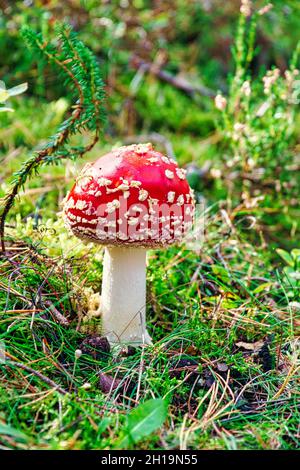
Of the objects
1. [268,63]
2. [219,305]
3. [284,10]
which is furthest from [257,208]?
[268,63]

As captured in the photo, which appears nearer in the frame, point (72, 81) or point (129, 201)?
point (129, 201)

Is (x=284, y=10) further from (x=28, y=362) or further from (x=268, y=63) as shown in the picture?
(x=28, y=362)

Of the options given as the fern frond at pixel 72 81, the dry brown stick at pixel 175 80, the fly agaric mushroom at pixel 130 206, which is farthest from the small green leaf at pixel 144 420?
the dry brown stick at pixel 175 80

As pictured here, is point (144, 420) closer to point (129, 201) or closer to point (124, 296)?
point (124, 296)

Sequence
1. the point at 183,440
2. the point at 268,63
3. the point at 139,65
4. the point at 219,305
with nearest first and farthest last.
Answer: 1. the point at 183,440
2. the point at 219,305
3. the point at 139,65
4. the point at 268,63

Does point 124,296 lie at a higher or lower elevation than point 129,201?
lower

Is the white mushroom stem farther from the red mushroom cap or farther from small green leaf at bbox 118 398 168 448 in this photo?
small green leaf at bbox 118 398 168 448

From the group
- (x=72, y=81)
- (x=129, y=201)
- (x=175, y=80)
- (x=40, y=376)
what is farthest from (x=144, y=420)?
(x=175, y=80)
